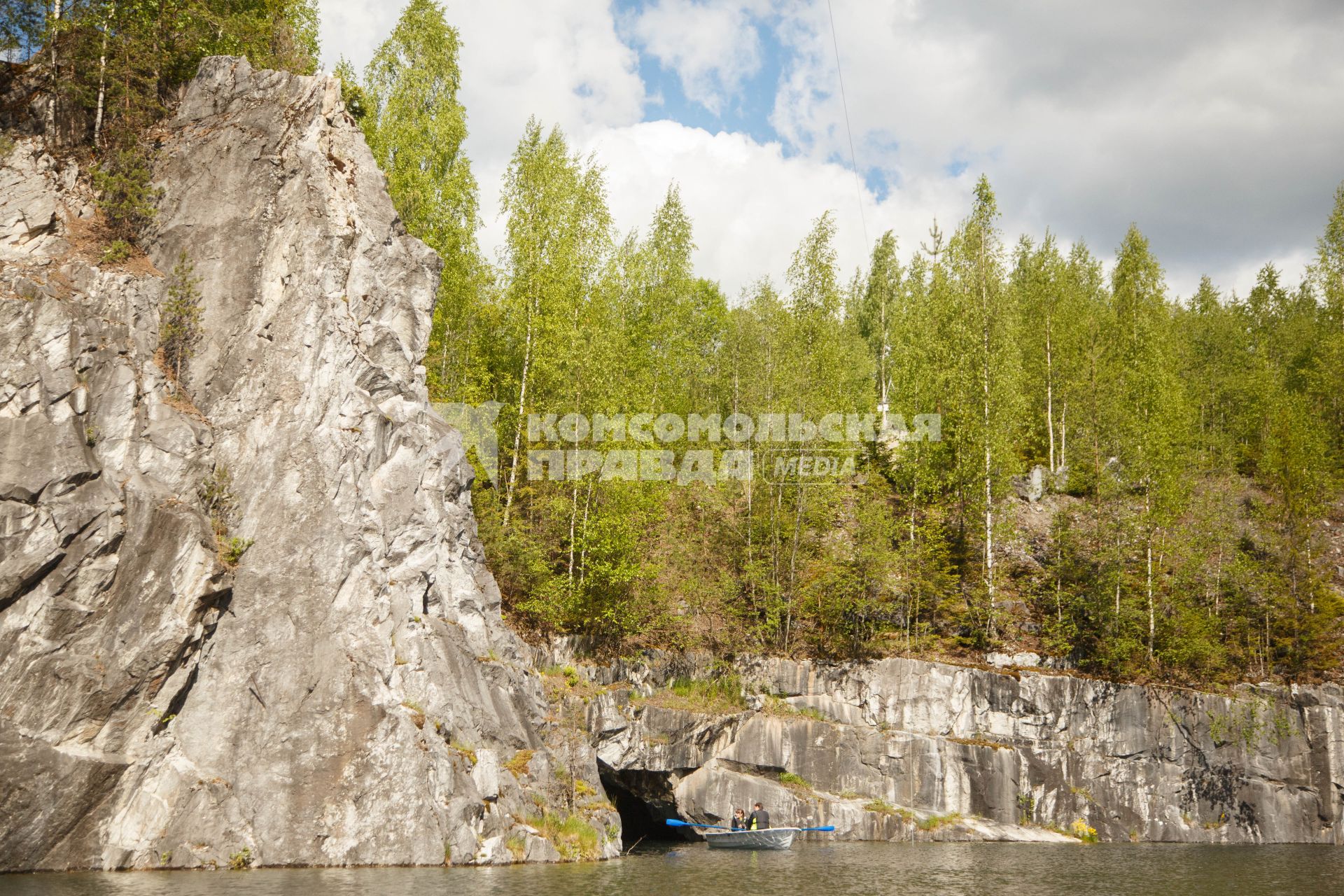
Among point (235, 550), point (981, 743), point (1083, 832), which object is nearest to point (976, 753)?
point (981, 743)

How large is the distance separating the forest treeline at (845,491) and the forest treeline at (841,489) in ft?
0.41

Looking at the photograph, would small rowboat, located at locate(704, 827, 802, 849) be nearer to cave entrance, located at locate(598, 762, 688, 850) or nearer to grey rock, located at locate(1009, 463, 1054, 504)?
cave entrance, located at locate(598, 762, 688, 850)

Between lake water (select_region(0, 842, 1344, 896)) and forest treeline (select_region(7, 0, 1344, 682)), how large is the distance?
8.15 m

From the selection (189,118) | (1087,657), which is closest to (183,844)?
(189,118)

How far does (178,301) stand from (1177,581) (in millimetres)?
38842

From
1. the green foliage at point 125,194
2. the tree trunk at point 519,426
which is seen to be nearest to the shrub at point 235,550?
the tree trunk at point 519,426

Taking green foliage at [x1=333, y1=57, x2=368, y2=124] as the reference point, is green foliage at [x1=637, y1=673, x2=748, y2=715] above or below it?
below

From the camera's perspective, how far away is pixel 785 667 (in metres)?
32.8

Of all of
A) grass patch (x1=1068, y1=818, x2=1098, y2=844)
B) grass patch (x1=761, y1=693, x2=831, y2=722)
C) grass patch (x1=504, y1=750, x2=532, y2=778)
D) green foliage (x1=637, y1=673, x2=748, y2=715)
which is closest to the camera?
grass patch (x1=504, y1=750, x2=532, y2=778)

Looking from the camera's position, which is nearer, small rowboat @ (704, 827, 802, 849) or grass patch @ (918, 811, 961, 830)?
small rowboat @ (704, 827, 802, 849)

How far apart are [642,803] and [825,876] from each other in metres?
13.1

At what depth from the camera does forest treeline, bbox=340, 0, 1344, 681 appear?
32.8 m

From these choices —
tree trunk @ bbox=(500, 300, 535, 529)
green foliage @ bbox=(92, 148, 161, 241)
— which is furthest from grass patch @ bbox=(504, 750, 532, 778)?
green foliage @ bbox=(92, 148, 161, 241)

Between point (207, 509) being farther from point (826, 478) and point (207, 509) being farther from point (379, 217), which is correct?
point (826, 478)
